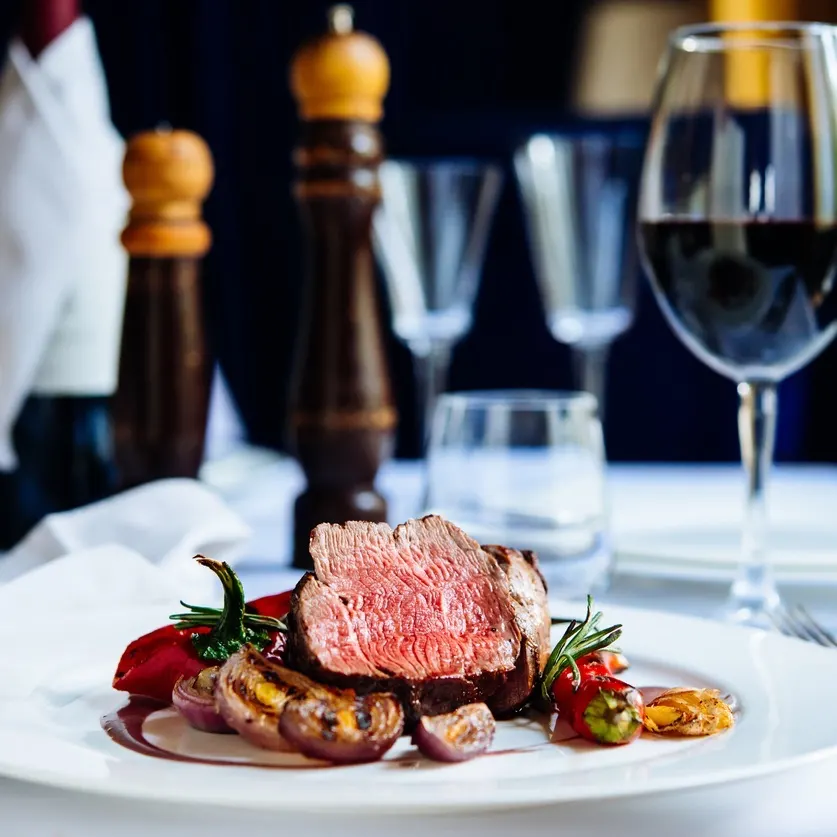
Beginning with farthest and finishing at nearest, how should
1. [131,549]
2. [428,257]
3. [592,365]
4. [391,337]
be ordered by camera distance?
[391,337]
[592,365]
[428,257]
[131,549]

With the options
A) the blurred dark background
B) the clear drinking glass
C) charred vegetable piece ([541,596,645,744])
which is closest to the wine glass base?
the clear drinking glass

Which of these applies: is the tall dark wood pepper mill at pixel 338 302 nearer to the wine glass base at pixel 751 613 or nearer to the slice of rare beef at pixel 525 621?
the wine glass base at pixel 751 613

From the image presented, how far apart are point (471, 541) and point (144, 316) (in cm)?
57

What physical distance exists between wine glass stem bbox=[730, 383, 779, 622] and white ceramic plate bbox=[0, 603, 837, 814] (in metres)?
→ 0.18

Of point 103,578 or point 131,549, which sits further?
point 131,549

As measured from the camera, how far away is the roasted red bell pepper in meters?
0.77

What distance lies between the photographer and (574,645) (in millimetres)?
787

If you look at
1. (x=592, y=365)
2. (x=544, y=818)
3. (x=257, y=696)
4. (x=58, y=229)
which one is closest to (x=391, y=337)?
(x=592, y=365)

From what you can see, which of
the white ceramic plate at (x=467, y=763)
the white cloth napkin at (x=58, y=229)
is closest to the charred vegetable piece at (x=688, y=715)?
the white ceramic plate at (x=467, y=763)

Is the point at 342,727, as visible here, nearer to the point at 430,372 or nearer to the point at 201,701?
the point at 201,701

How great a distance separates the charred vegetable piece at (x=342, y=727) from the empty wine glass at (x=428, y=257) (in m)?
1.02

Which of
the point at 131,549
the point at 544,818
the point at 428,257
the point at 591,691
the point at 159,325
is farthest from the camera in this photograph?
the point at 428,257

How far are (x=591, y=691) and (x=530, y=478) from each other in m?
0.37

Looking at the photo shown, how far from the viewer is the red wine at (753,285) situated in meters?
1.14
